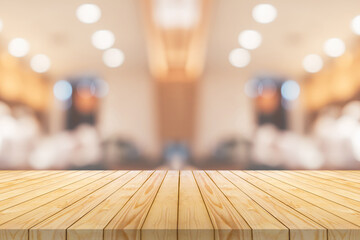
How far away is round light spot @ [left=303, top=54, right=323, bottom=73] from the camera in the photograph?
3.71 meters

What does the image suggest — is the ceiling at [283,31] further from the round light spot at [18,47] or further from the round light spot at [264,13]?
the round light spot at [18,47]

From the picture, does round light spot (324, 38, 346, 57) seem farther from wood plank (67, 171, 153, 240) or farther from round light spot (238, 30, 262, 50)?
wood plank (67, 171, 153, 240)

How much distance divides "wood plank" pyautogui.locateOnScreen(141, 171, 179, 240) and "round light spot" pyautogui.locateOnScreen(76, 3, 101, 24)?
2397 mm

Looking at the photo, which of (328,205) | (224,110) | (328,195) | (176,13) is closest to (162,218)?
(328,205)

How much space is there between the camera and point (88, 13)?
11.0ft

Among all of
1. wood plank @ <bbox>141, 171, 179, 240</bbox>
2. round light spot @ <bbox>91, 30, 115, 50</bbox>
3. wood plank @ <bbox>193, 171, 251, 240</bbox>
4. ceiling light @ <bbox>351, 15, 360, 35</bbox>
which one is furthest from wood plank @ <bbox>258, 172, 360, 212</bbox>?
round light spot @ <bbox>91, 30, 115, 50</bbox>

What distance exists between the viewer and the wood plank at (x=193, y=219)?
0.91 m

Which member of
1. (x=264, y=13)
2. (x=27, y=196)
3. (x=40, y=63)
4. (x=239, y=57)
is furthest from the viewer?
(x=239, y=57)

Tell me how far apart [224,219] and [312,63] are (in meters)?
Result: 3.21

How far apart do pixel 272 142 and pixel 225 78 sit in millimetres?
974

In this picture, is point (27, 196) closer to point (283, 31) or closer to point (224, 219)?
point (224, 219)

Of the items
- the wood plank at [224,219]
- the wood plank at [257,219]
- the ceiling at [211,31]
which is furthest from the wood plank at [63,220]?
the ceiling at [211,31]

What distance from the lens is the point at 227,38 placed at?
12.2 ft

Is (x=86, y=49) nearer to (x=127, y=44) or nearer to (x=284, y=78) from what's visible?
(x=127, y=44)
